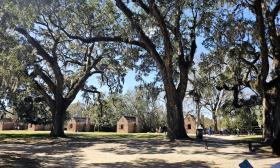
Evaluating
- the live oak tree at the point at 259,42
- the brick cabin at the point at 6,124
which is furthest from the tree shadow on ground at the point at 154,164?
the brick cabin at the point at 6,124

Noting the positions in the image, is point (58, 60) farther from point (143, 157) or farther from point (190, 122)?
point (190, 122)

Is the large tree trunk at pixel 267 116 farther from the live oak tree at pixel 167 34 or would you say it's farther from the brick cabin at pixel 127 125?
the brick cabin at pixel 127 125

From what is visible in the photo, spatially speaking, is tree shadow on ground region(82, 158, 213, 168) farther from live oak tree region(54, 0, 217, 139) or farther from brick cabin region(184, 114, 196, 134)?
brick cabin region(184, 114, 196, 134)

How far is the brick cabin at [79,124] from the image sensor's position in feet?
250

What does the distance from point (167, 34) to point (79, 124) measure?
55.8 metres

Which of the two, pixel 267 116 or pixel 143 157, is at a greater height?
pixel 267 116

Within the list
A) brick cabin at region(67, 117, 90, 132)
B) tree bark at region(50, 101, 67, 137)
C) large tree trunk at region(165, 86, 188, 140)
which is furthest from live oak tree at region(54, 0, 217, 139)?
brick cabin at region(67, 117, 90, 132)

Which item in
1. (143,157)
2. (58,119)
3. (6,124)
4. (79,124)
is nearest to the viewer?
(143,157)

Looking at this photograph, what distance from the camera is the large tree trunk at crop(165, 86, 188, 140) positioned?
25.5 metres

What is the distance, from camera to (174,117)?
25703 mm

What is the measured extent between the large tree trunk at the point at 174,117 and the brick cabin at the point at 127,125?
1766 inches

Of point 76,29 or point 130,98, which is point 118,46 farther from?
point 130,98

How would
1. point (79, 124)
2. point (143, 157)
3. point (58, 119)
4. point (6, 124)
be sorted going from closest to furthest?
point (143, 157) → point (58, 119) → point (79, 124) → point (6, 124)

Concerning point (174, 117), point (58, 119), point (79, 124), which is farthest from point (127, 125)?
point (174, 117)
